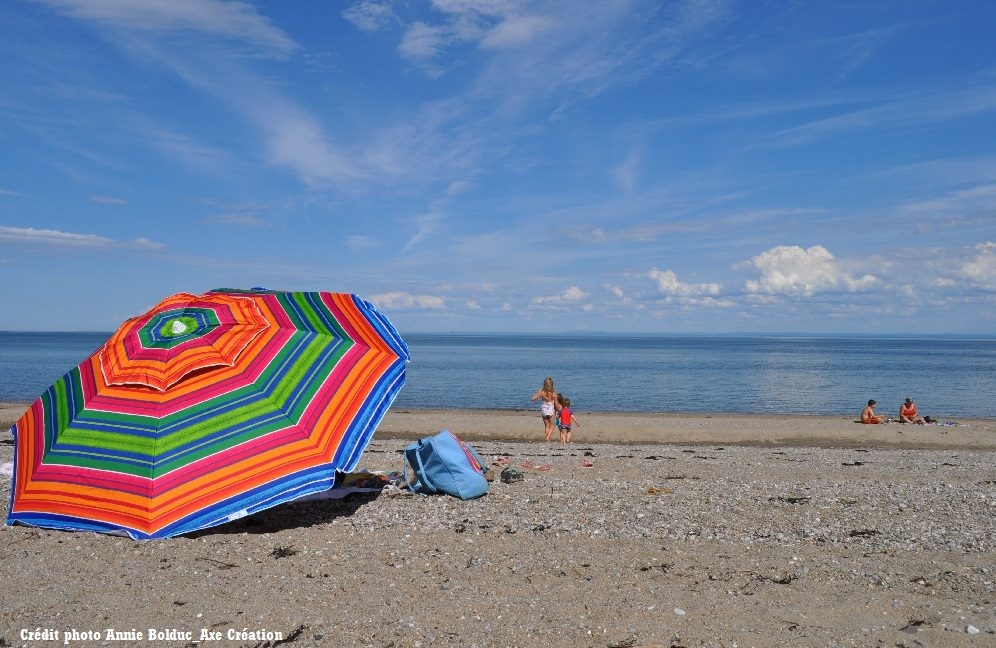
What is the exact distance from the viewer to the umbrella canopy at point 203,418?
6.81 m

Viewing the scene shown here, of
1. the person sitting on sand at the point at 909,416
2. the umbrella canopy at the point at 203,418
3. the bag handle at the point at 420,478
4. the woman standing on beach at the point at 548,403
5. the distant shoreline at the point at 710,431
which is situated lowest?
the distant shoreline at the point at 710,431

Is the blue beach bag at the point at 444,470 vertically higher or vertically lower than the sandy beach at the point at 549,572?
higher

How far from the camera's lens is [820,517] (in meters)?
8.09

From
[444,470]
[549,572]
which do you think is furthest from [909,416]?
[549,572]

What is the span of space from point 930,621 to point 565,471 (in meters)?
6.37

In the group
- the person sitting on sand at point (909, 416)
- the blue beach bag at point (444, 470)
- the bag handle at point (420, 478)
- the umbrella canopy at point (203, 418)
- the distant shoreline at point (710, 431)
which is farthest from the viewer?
the person sitting on sand at point (909, 416)

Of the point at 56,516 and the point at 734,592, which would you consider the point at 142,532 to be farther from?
the point at 734,592

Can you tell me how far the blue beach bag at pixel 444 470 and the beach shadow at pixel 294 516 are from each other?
58cm

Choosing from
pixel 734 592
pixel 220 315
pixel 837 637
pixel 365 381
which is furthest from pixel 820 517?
pixel 220 315

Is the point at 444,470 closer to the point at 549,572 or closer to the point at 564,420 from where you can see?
the point at 549,572

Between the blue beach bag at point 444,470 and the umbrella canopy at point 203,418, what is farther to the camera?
the blue beach bag at point 444,470

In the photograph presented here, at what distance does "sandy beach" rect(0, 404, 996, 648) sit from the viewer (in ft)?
17.2

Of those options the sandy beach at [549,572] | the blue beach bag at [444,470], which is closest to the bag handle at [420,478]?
the blue beach bag at [444,470]

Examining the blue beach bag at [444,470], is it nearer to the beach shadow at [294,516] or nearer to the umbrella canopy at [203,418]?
the beach shadow at [294,516]
